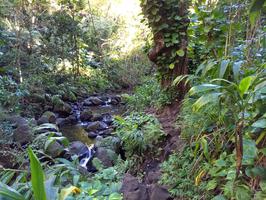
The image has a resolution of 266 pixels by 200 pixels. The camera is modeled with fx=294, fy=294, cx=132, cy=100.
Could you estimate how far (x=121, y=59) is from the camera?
32.1 ft

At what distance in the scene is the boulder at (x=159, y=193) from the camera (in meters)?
2.39

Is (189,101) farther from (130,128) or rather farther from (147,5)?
(147,5)

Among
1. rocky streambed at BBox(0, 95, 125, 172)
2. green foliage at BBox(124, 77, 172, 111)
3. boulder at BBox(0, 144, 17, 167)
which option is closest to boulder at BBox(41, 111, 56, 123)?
rocky streambed at BBox(0, 95, 125, 172)

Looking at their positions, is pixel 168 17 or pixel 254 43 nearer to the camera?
pixel 254 43

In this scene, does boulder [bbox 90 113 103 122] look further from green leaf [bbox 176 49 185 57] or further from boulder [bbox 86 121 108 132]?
green leaf [bbox 176 49 185 57]

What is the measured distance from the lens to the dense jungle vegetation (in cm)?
181

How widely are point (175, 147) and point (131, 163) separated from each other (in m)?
0.59

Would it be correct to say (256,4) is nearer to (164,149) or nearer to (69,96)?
(164,149)

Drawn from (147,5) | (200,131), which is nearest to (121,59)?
(147,5)

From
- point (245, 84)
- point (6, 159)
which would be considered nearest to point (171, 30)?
point (245, 84)

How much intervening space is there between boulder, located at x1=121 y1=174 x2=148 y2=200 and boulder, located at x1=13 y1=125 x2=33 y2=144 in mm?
3030

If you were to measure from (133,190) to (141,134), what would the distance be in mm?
1129

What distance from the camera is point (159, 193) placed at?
2.42 m

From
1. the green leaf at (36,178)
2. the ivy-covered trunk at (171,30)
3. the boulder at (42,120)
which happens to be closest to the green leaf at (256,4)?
the green leaf at (36,178)
